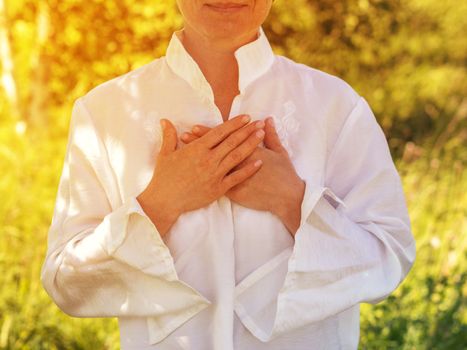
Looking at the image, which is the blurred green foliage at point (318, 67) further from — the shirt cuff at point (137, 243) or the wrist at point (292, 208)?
the shirt cuff at point (137, 243)

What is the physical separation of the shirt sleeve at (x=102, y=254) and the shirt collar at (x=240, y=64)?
0.77 feet

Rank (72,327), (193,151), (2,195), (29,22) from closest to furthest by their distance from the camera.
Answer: (193,151) → (72,327) → (2,195) → (29,22)

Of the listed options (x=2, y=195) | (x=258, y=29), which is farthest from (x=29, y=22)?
(x=258, y=29)

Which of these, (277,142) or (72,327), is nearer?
(277,142)

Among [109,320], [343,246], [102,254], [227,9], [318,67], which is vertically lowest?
[318,67]

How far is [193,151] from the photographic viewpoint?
2105 mm

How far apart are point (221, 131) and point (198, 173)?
0.10 m

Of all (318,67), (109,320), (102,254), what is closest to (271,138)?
(102,254)

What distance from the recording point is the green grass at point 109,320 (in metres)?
4.31

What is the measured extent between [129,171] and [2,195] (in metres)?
3.07

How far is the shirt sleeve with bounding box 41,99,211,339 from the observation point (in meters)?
2.06

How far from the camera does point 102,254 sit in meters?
2.10

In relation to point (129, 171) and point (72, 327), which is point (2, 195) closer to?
point (72, 327)

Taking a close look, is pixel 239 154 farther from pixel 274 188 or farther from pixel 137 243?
pixel 137 243
